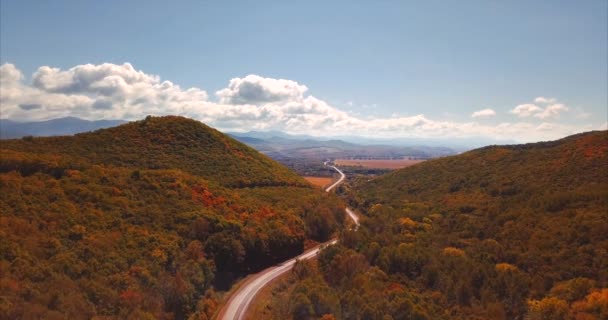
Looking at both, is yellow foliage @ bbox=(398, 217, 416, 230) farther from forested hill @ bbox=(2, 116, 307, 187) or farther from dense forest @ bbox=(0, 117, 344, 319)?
forested hill @ bbox=(2, 116, 307, 187)

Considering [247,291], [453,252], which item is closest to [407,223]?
[453,252]

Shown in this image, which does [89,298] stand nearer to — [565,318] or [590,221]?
[565,318]

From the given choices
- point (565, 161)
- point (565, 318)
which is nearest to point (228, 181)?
point (565, 318)

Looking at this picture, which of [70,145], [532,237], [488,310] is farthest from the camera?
[70,145]

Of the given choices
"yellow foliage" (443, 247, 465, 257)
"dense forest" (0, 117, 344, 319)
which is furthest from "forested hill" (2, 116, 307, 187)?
"yellow foliage" (443, 247, 465, 257)

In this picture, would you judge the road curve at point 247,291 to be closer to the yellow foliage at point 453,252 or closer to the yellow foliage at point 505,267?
the yellow foliage at point 453,252

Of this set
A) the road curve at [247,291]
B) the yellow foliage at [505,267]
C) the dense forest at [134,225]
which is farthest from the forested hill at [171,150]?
the yellow foliage at [505,267]

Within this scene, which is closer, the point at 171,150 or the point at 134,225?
the point at 134,225

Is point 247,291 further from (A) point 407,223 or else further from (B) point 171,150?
(B) point 171,150
